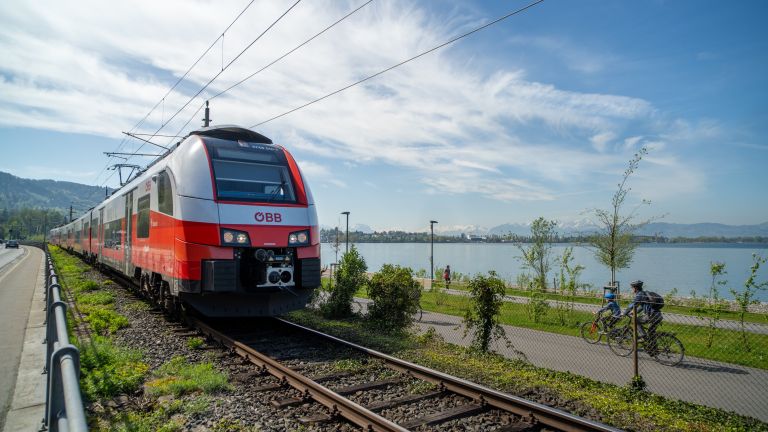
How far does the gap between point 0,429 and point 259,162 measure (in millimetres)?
6013

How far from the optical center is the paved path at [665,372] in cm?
697

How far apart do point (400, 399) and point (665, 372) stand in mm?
5641

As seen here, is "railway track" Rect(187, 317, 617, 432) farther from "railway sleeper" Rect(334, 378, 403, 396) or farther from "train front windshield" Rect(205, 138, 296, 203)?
"train front windshield" Rect(205, 138, 296, 203)

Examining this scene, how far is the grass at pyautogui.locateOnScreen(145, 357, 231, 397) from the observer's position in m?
6.05

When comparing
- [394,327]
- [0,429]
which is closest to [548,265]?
[394,327]

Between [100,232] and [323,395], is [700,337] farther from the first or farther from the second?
[100,232]

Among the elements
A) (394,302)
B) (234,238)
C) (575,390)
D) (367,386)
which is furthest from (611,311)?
(234,238)

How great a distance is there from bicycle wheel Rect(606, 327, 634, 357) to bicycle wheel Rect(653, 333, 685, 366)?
28.9 inches

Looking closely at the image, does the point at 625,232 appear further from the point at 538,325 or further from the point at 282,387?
the point at 282,387

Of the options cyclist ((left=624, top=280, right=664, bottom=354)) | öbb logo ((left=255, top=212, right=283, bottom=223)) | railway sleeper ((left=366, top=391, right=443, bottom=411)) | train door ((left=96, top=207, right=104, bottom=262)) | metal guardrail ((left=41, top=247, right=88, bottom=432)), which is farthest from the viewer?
train door ((left=96, top=207, right=104, bottom=262))

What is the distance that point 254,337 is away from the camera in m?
9.28

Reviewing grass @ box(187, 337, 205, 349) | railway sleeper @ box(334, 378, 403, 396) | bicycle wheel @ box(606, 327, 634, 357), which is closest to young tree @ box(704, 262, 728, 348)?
bicycle wheel @ box(606, 327, 634, 357)

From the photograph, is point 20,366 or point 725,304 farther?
point 725,304

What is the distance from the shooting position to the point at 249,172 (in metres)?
9.48
